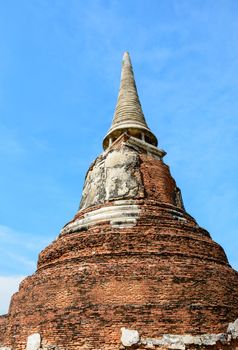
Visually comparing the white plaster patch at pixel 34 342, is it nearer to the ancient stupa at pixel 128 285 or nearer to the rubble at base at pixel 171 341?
the ancient stupa at pixel 128 285

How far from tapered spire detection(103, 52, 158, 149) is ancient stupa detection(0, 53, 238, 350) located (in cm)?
268

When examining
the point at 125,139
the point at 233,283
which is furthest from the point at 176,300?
the point at 125,139

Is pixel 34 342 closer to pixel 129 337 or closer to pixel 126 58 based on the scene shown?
pixel 129 337

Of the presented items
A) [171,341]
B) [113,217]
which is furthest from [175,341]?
[113,217]

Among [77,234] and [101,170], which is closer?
[77,234]

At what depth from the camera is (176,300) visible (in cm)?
754

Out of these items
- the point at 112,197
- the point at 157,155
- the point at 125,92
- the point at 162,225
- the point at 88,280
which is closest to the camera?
the point at 88,280

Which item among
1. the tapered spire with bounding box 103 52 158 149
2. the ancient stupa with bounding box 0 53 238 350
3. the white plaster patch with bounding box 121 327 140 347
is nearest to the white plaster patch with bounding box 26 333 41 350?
the ancient stupa with bounding box 0 53 238 350

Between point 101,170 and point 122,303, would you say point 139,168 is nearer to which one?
point 101,170

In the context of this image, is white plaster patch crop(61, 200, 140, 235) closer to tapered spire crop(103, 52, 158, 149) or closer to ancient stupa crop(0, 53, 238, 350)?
ancient stupa crop(0, 53, 238, 350)

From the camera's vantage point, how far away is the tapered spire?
13.0 meters

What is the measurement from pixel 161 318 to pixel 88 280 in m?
1.51

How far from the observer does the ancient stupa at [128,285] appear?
285 inches

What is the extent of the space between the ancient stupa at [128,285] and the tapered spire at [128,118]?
2.68m
